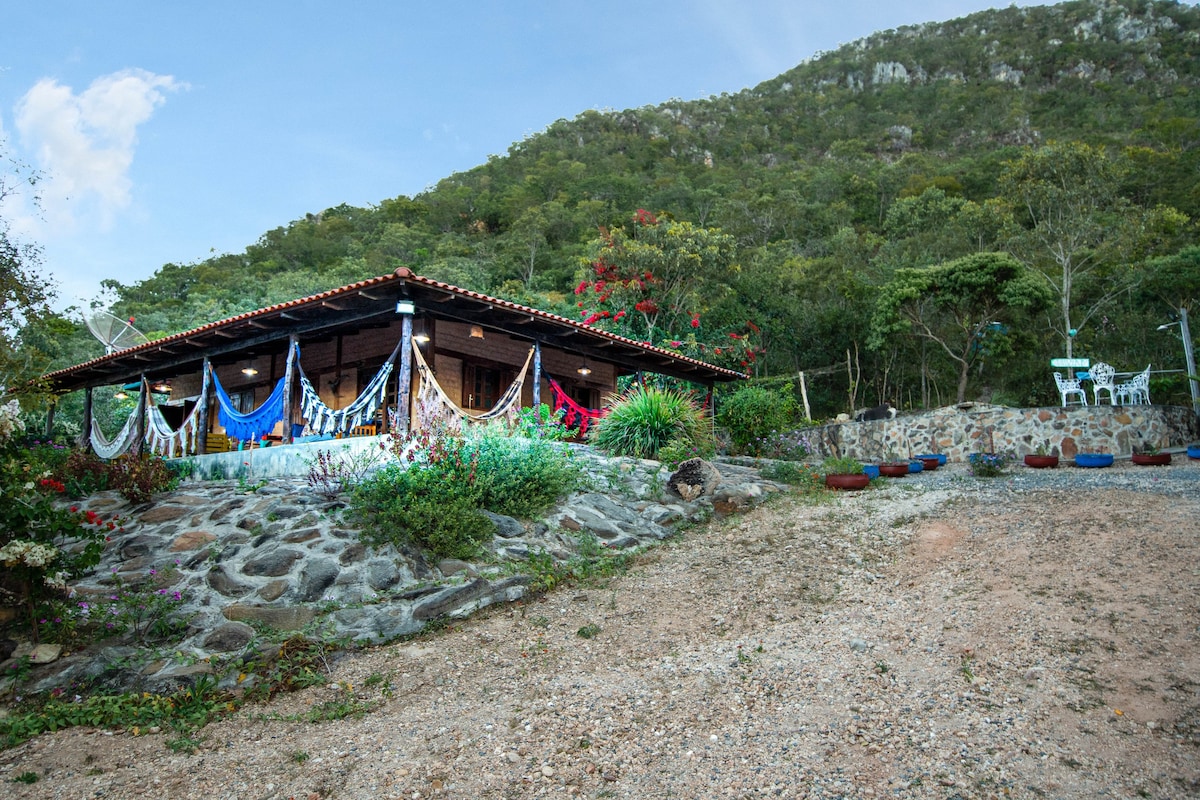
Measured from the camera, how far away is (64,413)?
21594 millimetres

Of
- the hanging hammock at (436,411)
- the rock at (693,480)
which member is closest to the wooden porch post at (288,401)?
the hanging hammock at (436,411)

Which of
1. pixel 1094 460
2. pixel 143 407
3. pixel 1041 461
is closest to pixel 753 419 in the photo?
pixel 1041 461

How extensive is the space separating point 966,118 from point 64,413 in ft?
192

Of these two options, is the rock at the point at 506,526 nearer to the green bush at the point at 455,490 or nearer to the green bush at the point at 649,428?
the green bush at the point at 455,490

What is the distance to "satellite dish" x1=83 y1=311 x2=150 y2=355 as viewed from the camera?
1625cm

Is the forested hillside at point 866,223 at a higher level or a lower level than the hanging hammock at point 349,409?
higher

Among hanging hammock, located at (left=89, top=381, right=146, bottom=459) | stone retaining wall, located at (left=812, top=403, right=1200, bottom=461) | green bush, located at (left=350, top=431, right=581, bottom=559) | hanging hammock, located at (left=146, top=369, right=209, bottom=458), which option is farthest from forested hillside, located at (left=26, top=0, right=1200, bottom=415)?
green bush, located at (left=350, top=431, right=581, bottom=559)

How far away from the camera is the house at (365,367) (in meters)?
10.2

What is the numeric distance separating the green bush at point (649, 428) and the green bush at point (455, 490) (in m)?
2.58

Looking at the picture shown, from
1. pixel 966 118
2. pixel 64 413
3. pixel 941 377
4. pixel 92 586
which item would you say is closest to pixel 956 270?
pixel 941 377

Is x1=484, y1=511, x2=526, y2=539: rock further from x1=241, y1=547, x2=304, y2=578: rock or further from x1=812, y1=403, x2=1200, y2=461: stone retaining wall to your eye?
x1=812, y1=403, x2=1200, y2=461: stone retaining wall

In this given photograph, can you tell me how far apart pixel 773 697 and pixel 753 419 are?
11.2 metres

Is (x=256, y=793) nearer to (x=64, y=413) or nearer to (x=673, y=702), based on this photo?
(x=673, y=702)

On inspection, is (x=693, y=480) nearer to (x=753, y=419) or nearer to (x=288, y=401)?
(x=753, y=419)
